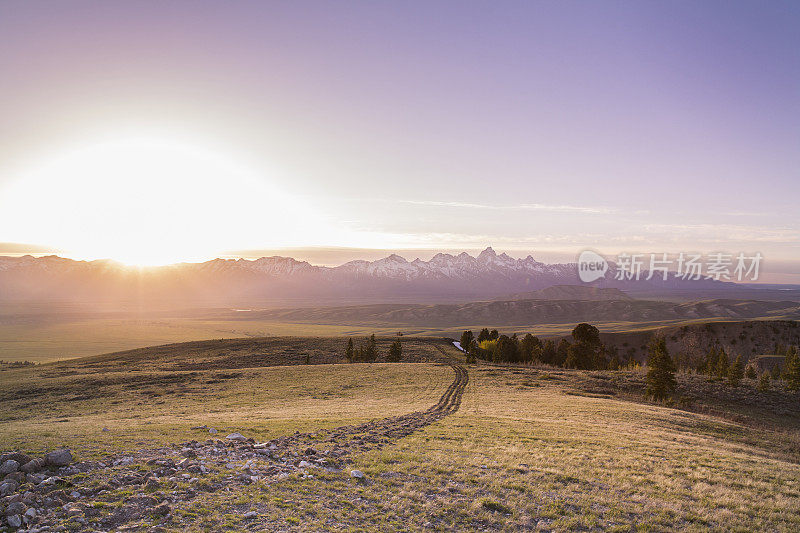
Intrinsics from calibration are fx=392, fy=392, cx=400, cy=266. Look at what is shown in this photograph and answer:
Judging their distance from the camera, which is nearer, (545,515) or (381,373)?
(545,515)

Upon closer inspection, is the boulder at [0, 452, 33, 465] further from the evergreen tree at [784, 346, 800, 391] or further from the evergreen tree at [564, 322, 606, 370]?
the evergreen tree at [564, 322, 606, 370]

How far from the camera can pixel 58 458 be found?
1212 centimetres

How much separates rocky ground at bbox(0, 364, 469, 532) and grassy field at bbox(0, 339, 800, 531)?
0.56 m

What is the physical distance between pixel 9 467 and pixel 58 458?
1213 millimetres

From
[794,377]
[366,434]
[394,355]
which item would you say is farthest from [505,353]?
[366,434]

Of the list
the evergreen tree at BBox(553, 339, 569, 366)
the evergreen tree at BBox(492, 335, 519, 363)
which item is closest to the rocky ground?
the evergreen tree at BBox(492, 335, 519, 363)

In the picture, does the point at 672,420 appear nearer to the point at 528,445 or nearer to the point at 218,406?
the point at 528,445

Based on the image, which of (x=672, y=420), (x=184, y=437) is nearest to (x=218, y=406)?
(x=184, y=437)

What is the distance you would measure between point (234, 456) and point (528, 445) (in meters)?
13.2

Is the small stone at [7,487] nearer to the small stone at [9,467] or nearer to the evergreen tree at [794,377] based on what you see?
the small stone at [9,467]

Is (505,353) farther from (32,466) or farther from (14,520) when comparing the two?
(14,520)

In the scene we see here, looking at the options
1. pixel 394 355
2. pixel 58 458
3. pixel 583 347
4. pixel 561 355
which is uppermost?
pixel 58 458

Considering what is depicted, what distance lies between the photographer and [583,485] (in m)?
13.6

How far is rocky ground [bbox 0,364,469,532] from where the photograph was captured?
9367mm
